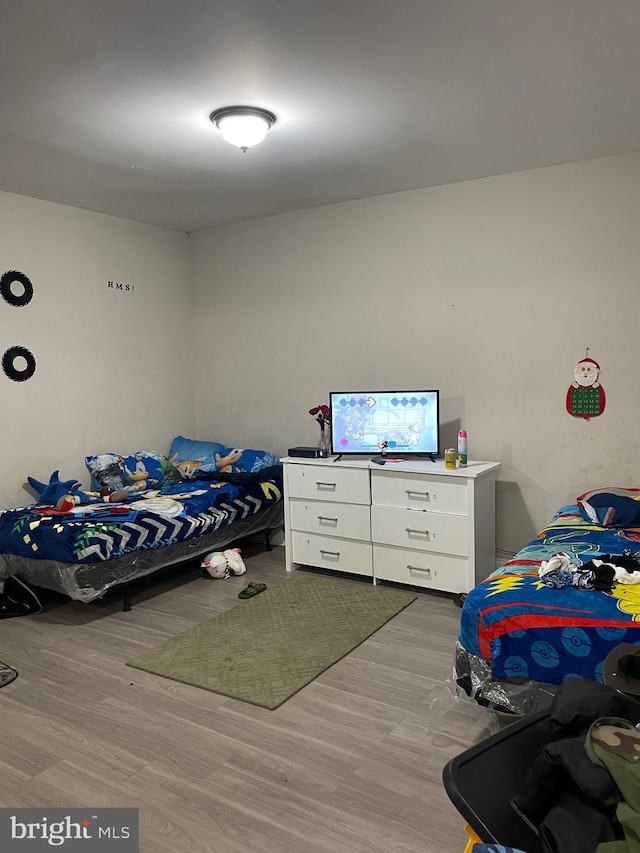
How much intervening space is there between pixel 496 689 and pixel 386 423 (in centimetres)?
218

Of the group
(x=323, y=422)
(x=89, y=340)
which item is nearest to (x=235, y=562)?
(x=323, y=422)

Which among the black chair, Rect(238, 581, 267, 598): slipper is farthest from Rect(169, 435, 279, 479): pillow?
the black chair

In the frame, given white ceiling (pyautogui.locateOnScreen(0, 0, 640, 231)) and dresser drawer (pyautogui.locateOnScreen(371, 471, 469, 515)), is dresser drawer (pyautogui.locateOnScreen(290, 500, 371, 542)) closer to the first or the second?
dresser drawer (pyautogui.locateOnScreen(371, 471, 469, 515))

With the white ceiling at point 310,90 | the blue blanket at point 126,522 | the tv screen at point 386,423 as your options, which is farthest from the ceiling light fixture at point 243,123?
the blue blanket at point 126,522

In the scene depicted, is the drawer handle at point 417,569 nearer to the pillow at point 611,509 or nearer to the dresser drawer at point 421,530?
the dresser drawer at point 421,530

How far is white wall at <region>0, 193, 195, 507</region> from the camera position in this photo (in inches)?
168

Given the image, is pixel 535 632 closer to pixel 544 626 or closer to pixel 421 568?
pixel 544 626

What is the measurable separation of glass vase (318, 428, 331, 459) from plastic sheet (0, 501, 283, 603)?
88cm

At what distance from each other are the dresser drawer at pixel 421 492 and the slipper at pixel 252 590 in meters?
0.87

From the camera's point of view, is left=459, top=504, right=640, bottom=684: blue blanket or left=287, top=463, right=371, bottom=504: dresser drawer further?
left=287, top=463, right=371, bottom=504: dresser drawer

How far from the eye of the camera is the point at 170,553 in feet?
13.2

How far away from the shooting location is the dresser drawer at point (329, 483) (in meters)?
4.13

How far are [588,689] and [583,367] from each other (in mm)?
2762

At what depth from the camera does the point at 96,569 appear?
141 inches
